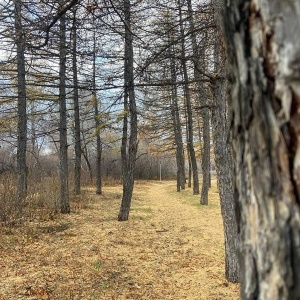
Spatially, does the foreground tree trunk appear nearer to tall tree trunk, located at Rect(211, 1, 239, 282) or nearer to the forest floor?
tall tree trunk, located at Rect(211, 1, 239, 282)

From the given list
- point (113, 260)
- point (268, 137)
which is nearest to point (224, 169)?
point (113, 260)

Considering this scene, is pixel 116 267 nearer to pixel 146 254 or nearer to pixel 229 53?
pixel 146 254

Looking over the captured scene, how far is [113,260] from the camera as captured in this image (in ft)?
17.7

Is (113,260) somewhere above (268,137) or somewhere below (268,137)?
below

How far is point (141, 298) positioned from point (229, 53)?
12.7 ft

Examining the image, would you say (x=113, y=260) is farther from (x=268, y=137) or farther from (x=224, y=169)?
(x=268, y=137)

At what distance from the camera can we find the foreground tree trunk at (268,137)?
627 mm

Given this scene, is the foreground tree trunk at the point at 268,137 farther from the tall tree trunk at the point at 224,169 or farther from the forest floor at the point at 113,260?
the forest floor at the point at 113,260

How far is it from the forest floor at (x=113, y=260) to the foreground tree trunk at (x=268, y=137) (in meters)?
3.74

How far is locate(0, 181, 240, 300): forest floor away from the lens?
13.6ft

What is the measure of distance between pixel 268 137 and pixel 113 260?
519 cm

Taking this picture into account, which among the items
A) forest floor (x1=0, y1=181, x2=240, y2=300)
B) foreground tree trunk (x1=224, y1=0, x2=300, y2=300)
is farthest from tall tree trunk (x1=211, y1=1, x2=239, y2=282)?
foreground tree trunk (x1=224, y1=0, x2=300, y2=300)

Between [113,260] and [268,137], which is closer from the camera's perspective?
[268,137]

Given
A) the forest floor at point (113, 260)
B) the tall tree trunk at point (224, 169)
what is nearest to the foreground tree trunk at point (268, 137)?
the tall tree trunk at point (224, 169)
